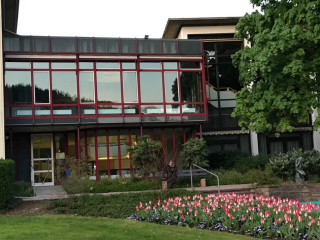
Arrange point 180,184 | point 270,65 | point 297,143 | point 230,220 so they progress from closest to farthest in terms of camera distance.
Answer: point 230,220
point 270,65
point 180,184
point 297,143

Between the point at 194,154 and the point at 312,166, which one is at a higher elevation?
the point at 194,154

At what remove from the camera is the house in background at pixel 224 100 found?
27341 millimetres

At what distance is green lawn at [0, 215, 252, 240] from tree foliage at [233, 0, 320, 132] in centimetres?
729

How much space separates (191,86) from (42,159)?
8558mm

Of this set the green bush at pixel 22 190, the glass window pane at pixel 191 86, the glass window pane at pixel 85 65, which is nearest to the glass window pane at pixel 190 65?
the glass window pane at pixel 191 86

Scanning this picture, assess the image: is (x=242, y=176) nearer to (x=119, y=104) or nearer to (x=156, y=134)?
(x=156, y=134)

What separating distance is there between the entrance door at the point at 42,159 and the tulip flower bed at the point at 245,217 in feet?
35.4

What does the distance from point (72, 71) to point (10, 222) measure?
36.5 feet

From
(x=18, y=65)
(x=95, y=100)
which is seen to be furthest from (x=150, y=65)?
(x=18, y=65)

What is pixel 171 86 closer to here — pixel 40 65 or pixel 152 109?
pixel 152 109

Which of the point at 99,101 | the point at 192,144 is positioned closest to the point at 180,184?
the point at 192,144

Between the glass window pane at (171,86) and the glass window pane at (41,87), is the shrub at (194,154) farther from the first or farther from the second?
the glass window pane at (41,87)

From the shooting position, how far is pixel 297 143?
28.2 m

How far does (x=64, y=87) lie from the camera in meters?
22.4
